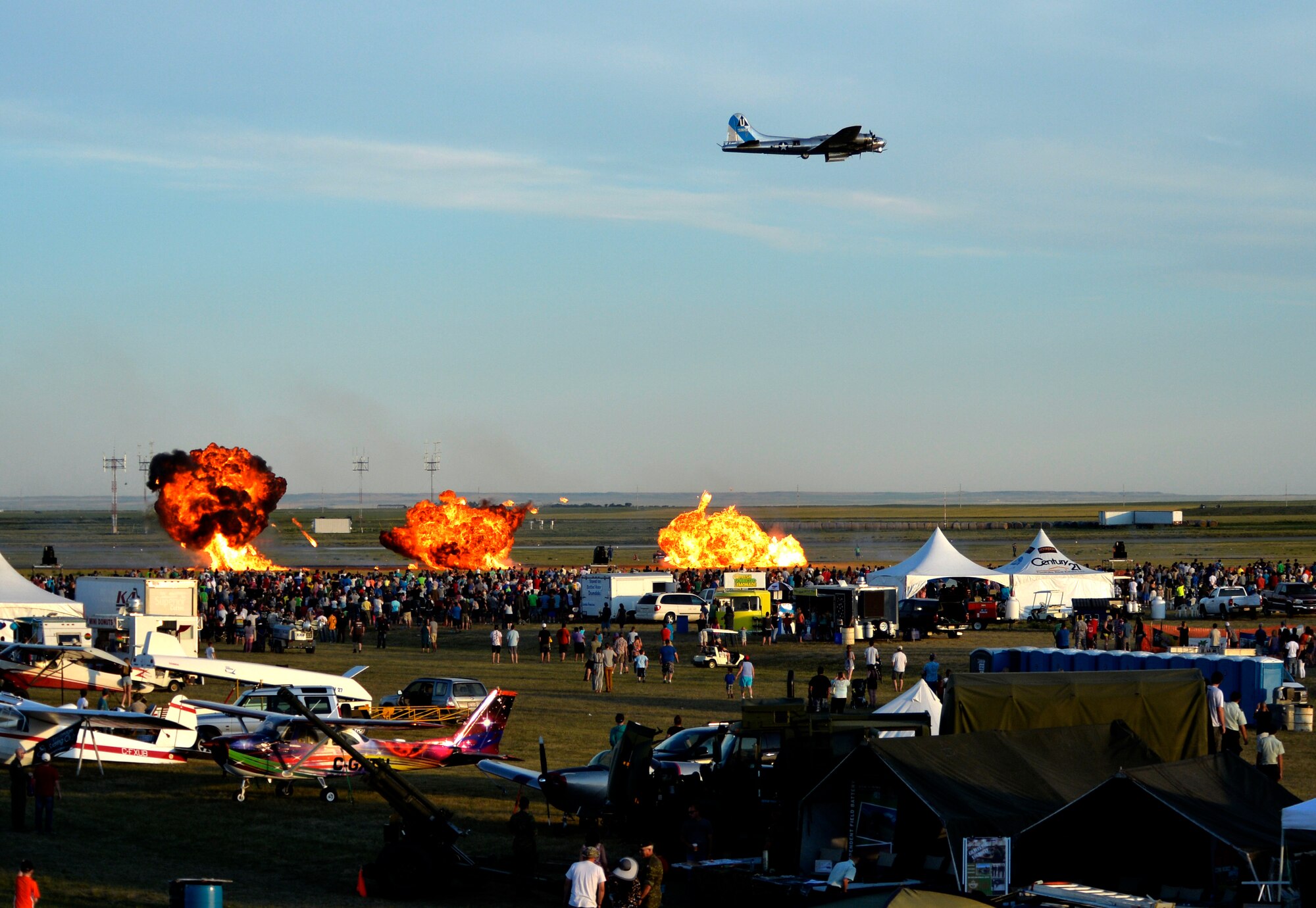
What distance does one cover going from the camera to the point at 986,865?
42.3 ft

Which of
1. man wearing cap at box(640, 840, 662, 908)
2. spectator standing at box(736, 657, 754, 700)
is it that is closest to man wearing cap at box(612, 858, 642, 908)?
man wearing cap at box(640, 840, 662, 908)

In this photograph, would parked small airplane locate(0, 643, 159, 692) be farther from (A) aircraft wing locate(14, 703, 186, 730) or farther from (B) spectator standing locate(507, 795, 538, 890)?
(B) spectator standing locate(507, 795, 538, 890)

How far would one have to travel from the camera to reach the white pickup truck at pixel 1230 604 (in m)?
45.3

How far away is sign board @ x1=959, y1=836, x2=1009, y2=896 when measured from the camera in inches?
503

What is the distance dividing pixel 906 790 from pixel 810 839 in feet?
4.05

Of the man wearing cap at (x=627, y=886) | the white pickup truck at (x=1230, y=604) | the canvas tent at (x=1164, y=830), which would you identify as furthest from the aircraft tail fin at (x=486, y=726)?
the white pickup truck at (x=1230, y=604)

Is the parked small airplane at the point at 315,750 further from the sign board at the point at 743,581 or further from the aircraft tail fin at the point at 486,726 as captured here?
the sign board at the point at 743,581

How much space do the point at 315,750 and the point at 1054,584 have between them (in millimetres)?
30498

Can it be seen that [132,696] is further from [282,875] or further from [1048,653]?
[1048,653]

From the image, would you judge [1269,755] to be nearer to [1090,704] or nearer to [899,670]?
[1090,704]

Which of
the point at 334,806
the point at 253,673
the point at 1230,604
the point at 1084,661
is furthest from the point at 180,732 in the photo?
the point at 1230,604

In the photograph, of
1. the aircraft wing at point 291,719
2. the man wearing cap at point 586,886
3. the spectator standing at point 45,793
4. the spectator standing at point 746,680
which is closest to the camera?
the man wearing cap at point 586,886

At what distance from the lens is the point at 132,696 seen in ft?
90.6

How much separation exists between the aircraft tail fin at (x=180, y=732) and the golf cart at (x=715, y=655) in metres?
16.6
